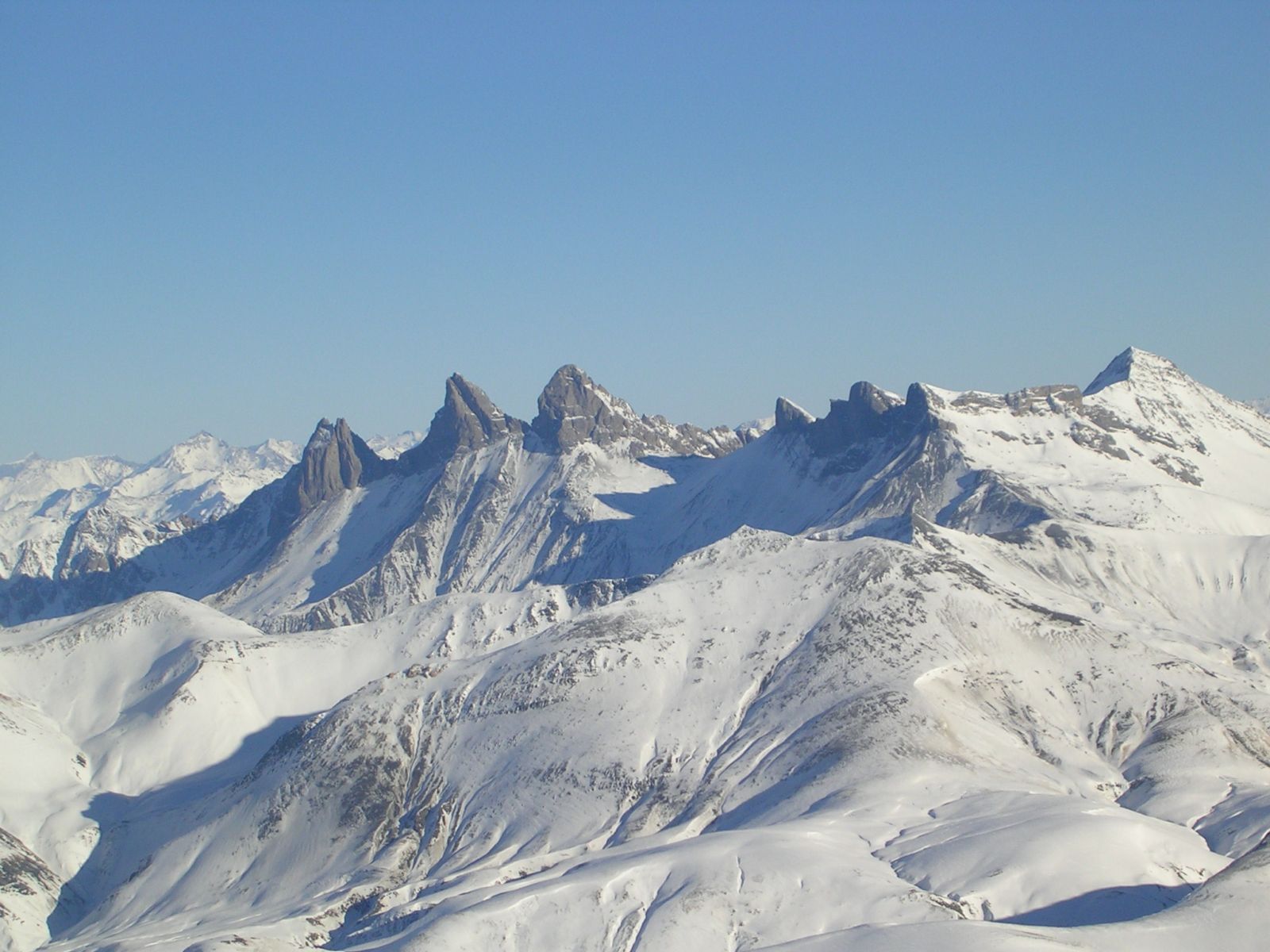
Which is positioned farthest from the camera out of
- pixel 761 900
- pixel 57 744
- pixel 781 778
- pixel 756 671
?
pixel 57 744

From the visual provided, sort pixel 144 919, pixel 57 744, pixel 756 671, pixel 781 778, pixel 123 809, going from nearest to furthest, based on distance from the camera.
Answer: pixel 781 778, pixel 144 919, pixel 756 671, pixel 123 809, pixel 57 744

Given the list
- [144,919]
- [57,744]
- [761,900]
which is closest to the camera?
[761,900]

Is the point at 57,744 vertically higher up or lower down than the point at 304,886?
higher up

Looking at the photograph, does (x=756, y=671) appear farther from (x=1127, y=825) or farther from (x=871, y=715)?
(x=1127, y=825)

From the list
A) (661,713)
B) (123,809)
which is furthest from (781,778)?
(123,809)

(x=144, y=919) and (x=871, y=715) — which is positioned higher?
(x=871, y=715)

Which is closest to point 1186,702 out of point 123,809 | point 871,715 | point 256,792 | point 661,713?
point 871,715

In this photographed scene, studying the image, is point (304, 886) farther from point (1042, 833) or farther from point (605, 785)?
point (1042, 833)

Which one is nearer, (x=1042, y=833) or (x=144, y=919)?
(x=1042, y=833)

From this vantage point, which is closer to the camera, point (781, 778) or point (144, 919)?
point (781, 778)
